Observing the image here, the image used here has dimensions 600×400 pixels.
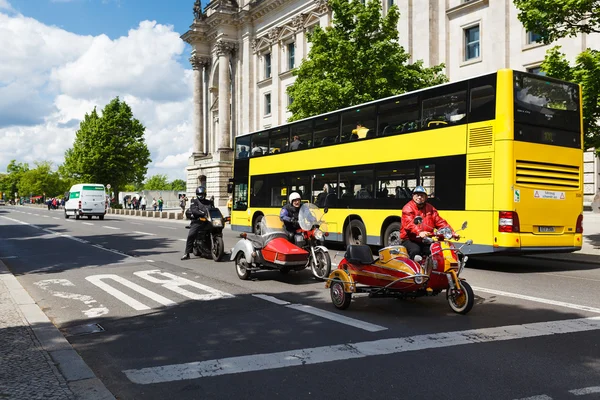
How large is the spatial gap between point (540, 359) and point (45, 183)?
140754mm

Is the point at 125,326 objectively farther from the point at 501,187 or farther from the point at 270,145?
the point at 270,145

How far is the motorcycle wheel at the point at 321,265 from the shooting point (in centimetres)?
962

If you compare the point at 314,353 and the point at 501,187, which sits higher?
the point at 501,187

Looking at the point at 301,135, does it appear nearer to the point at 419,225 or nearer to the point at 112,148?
the point at 419,225

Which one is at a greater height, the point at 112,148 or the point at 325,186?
the point at 112,148

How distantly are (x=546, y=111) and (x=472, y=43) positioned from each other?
69.4ft

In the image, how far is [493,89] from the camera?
11.2m

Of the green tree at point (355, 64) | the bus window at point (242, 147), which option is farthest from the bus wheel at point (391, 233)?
the green tree at point (355, 64)

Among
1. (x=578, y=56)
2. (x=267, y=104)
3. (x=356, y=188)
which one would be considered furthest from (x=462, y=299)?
(x=267, y=104)

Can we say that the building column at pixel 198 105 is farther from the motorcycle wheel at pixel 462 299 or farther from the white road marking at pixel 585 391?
the white road marking at pixel 585 391

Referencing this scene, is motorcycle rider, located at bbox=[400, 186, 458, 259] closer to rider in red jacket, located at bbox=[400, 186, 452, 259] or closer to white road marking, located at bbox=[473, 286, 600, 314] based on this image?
rider in red jacket, located at bbox=[400, 186, 452, 259]

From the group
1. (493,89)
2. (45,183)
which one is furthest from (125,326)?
(45,183)

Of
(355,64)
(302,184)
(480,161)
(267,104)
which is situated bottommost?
(302,184)

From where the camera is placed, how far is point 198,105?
62.1 m
